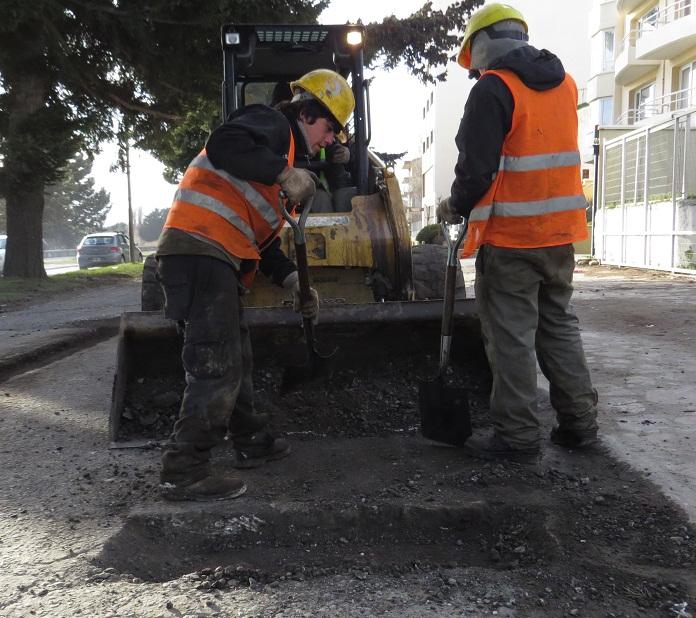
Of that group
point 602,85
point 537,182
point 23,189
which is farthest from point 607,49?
point 537,182

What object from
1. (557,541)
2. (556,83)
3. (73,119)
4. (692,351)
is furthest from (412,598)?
(73,119)

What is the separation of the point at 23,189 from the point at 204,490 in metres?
11.9

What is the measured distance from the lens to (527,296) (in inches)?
126

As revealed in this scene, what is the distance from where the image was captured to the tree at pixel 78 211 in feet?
223

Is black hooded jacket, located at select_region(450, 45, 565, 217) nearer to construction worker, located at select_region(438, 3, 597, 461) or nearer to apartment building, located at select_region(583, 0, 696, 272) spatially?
construction worker, located at select_region(438, 3, 597, 461)

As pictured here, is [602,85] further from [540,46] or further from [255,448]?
[255,448]

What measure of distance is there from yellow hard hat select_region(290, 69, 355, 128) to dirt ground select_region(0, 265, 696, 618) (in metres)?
1.37

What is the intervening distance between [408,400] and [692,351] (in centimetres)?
292

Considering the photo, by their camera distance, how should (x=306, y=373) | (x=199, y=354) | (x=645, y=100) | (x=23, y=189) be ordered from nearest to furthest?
(x=199, y=354) → (x=306, y=373) → (x=23, y=189) → (x=645, y=100)

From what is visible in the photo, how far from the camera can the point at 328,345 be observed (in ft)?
A: 13.5

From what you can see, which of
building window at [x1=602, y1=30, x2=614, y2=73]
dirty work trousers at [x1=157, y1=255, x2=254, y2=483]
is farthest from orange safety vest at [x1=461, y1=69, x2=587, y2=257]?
building window at [x1=602, y1=30, x2=614, y2=73]

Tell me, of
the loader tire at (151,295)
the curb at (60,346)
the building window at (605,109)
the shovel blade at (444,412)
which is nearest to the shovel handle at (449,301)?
the shovel blade at (444,412)

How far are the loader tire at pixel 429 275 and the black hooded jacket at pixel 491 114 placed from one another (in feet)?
6.40

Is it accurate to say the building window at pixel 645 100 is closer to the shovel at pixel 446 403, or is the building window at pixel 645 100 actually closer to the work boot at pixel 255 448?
the shovel at pixel 446 403
